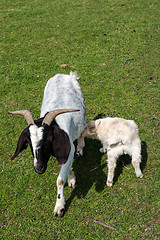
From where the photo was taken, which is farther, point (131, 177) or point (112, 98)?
point (112, 98)

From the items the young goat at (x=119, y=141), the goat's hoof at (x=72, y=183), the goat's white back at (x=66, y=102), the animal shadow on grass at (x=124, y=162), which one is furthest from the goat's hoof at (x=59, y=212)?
the goat's white back at (x=66, y=102)

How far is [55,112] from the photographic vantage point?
466 centimetres

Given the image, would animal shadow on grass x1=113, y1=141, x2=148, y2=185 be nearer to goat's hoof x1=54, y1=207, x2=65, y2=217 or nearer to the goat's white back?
the goat's white back

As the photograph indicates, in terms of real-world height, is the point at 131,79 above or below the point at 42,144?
below

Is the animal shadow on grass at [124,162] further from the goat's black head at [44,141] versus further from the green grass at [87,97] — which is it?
the goat's black head at [44,141]

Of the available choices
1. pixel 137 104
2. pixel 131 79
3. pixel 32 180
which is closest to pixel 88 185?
pixel 32 180

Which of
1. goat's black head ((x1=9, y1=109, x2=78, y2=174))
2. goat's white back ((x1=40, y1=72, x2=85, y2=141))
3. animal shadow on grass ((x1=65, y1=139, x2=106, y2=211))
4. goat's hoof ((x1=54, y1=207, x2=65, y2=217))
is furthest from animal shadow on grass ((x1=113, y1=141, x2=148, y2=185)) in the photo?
goat's black head ((x1=9, y1=109, x2=78, y2=174))

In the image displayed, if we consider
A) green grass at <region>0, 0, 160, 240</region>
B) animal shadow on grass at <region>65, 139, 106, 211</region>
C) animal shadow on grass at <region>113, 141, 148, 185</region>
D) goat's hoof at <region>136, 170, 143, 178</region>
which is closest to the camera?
green grass at <region>0, 0, 160, 240</region>

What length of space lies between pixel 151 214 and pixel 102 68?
20.4ft

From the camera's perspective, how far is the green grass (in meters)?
5.28

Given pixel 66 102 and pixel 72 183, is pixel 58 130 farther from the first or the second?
pixel 72 183

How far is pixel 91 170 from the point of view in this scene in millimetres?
6273

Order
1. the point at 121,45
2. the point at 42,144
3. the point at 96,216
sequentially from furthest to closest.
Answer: the point at 121,45 < the point at 96,216 < the point at 42,144

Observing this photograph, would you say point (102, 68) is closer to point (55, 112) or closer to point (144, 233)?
point (55, 112)
